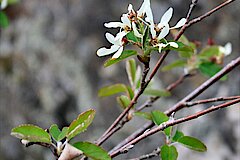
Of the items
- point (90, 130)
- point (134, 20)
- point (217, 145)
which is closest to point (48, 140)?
point (134, 20)

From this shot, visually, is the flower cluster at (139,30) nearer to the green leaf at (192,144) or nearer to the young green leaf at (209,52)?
the green leaf at (192,144)

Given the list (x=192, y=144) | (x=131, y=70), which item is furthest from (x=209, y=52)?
(x=192, y=144)

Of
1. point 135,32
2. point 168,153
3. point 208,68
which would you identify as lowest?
point 168,153

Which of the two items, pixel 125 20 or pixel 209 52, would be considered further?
pixel 209 52

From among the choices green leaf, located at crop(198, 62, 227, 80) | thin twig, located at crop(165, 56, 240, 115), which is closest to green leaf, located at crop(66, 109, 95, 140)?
thin twig, located at crop(165, 56, 240, 115)

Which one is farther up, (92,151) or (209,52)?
(209,52)

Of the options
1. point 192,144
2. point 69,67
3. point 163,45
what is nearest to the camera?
point 163,45

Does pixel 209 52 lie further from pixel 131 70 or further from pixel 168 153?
pixel 168 153

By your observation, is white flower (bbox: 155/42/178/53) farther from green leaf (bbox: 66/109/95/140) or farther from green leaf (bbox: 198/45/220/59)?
green leaf (bbox: 198/45/220/59)
